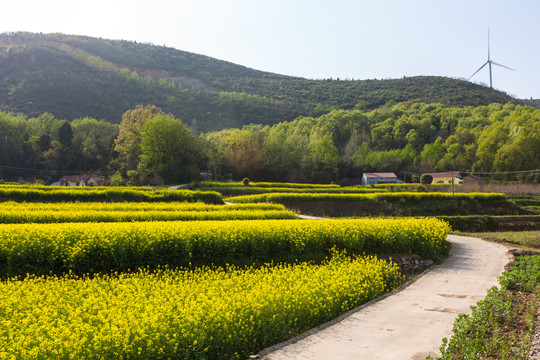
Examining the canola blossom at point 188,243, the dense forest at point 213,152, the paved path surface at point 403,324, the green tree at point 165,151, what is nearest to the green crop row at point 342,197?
the canola blossom at point 188,243

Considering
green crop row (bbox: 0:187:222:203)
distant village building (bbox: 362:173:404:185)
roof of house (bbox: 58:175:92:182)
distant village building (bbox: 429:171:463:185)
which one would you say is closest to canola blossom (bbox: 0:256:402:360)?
green crop row (bbox: 0:187:222:203)

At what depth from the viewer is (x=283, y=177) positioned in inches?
2694

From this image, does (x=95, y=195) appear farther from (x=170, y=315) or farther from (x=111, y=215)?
(x=170, y=315)

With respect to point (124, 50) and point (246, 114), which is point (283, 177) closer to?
point (246, 114)

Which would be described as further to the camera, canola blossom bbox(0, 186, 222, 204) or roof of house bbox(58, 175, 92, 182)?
roof of house bbox(58, 175, 92, 182)

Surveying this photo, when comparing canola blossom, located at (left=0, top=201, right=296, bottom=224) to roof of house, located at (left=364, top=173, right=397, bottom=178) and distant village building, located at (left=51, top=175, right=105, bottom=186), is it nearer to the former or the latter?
distant village building, located at (left=51, top=175, right=105, bottom=186)

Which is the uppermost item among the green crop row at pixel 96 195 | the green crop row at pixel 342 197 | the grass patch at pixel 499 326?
the green crop row at pixel 96 195

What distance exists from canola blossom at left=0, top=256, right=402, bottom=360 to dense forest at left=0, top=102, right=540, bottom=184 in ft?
160

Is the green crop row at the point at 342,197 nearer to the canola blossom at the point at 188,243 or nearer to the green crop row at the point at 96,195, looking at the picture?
the green crop row at the point at 96,195

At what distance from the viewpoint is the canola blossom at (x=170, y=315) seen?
5594mm

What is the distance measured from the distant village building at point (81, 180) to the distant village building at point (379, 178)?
4608cm

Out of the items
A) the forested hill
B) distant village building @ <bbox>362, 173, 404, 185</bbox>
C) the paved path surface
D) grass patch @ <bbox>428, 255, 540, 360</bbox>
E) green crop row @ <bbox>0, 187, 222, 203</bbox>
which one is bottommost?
the paved path surface

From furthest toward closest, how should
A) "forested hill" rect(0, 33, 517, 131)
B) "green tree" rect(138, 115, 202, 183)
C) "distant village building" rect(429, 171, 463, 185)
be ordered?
"forested hill" rect(0, 33, 517, 131)
"distant village building" rect(429, 171, 463, 185)
"green tree" rect(138, 115, 202, 183)

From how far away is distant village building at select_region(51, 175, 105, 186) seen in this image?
62594mm
